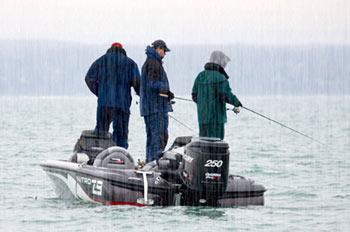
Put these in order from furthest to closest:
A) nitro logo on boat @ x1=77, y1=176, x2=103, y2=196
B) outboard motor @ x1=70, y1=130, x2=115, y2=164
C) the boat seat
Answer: outboard motor @ x1=70, y1=130, x2=115, y2=164 → the boat seat → nitro logo on boat @ x1=77, y1=176, x2=103, y2=196

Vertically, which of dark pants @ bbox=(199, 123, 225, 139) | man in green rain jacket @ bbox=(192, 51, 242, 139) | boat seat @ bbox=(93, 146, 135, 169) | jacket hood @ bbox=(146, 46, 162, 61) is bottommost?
boat seat @ bbox=(93, 146, 135, 169)

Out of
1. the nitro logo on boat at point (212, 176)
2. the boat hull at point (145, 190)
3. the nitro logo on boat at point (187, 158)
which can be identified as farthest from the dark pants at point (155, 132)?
the nitro logo on boat at point (212, 176)

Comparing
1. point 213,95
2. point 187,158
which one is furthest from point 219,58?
point 187,158

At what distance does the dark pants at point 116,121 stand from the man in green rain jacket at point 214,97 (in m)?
1.21

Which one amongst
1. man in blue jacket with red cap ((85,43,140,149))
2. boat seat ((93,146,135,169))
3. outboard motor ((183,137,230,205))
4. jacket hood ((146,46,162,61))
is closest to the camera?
outboard motor ((183,137,230,205))

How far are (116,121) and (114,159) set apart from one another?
105 centimetres

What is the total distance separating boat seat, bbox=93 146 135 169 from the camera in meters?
9.51

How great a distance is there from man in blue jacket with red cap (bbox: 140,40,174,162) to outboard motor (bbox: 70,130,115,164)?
21.0 inches

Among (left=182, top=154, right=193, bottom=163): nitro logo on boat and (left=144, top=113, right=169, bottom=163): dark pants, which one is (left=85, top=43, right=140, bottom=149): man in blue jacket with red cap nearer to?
(left=144, top=113, right=169, bottom=163): dark pants

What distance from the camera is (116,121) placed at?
10484 mm

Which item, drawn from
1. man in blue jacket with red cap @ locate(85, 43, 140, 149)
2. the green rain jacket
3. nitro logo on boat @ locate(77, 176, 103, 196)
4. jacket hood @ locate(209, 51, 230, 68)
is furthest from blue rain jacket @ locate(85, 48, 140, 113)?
nitro logo on boat @ locate(77, 176, 103, 196)

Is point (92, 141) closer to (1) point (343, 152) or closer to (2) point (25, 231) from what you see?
(2) point (25, 231)

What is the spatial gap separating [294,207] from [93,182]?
2.70 meters

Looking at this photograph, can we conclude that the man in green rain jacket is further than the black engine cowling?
Yes
